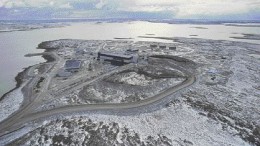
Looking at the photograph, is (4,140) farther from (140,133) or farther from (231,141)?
(231,141)

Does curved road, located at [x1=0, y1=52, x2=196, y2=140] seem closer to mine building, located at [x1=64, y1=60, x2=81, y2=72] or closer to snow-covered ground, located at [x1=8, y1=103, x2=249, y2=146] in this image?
snow-covered ground, located at [x1=8, y1=103, x2=249, y2=146]

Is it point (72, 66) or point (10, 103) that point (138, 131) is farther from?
point (72, 66)

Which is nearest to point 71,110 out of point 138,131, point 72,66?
point 138,131

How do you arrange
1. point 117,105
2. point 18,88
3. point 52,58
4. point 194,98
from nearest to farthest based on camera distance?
point 117,105
point 194,98
point 18,88
point 52,58

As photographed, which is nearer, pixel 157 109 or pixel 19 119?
pixel 19 119

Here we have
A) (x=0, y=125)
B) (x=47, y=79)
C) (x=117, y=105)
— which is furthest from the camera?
(x=47, y=79)

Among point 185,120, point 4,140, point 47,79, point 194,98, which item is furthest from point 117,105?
point 47,79

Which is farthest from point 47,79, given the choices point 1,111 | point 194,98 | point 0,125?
point 194,98

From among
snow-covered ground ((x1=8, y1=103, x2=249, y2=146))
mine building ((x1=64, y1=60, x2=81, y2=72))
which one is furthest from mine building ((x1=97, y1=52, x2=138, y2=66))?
snow-covered ground ((x1=8, y1=103, x2=249, y2=146))
